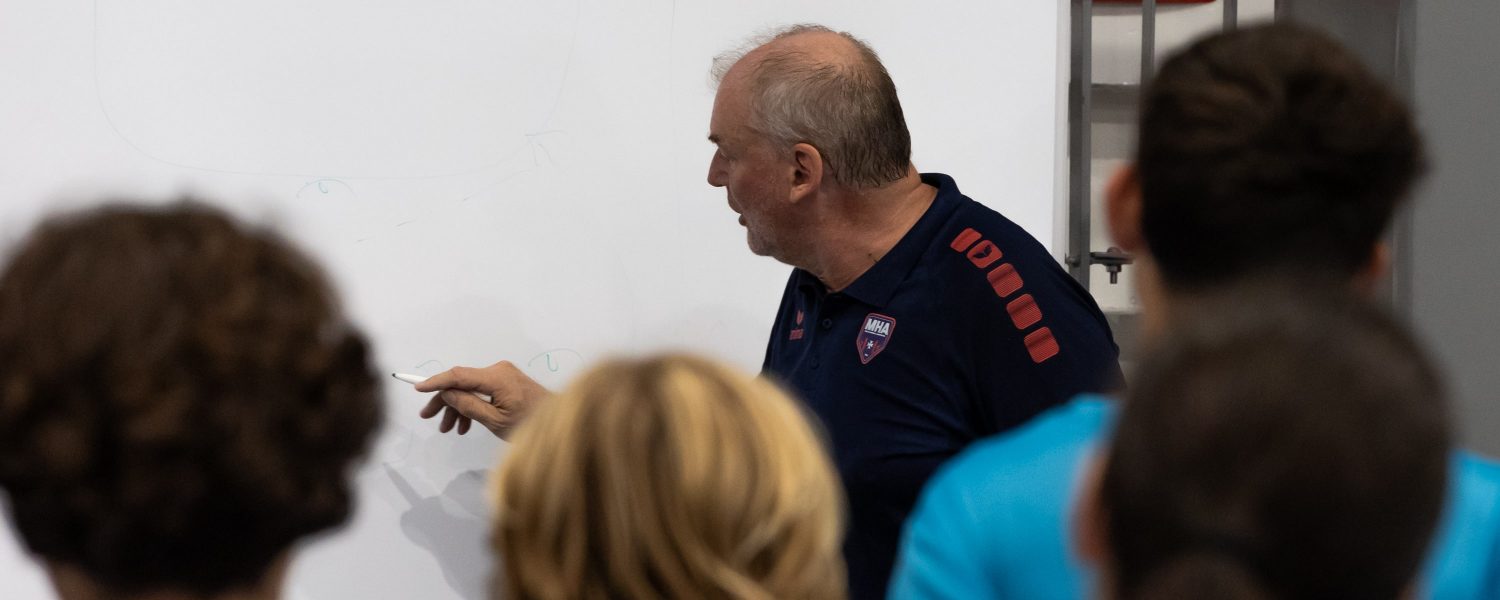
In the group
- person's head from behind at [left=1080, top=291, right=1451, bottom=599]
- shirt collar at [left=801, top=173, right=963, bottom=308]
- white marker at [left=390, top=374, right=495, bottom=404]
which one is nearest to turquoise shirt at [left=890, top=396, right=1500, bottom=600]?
person's head from behind at [left=1080, top=291, right=1451, bottom=599]

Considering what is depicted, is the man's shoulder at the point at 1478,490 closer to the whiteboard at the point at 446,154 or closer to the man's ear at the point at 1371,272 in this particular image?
the man's ear at the point at 1371,272

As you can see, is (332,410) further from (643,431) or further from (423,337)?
(423,337)

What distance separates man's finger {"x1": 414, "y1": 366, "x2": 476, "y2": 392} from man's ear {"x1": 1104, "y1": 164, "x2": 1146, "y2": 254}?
0.97 m

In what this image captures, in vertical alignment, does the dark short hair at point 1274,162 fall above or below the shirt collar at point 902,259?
above

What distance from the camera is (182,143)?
1.60 m

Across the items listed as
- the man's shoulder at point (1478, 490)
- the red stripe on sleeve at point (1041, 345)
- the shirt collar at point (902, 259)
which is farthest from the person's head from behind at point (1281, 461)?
the shirt collar at point (902, 259)

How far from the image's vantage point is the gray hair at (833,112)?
170cm

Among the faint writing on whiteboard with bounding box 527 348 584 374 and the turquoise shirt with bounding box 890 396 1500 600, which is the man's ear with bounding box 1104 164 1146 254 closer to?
the turquoise shirt with bounding box 890 396 1500 600

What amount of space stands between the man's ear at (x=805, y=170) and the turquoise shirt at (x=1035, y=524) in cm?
87

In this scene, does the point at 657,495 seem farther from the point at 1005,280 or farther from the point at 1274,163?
the point at 1005,280

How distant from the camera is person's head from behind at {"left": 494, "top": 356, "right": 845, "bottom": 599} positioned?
0.69 meters

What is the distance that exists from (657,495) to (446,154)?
107 cm

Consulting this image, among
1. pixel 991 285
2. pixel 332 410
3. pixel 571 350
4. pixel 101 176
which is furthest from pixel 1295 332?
pixel 101 176

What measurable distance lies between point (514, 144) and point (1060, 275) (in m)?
0.66
